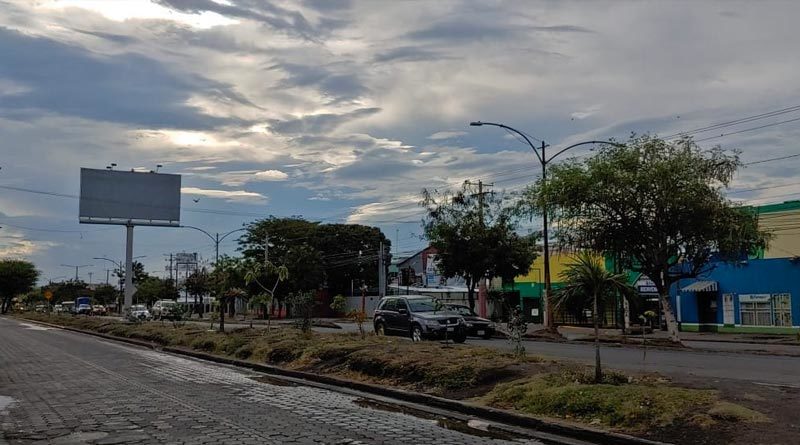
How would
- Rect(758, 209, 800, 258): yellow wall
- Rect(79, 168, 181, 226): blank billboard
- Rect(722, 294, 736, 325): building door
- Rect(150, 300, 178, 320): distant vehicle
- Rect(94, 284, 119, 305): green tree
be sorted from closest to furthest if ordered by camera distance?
1. Rect(758, 209, 800, 258): yellow wall
2. Rect(722, 294, 736, 325): building door
3. Rect(150, 300, 178, 320): distant vehicle
4. Rect(79, 168, 181, 226): blank billboard
5. Rect(94, 284, 119, 305): green tree

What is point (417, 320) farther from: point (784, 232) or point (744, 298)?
point (784, 232)

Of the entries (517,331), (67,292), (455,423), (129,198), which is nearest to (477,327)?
(517,331)

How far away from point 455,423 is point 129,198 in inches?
1834

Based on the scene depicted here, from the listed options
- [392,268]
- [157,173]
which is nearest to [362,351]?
[157,173]

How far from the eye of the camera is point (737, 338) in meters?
34.0

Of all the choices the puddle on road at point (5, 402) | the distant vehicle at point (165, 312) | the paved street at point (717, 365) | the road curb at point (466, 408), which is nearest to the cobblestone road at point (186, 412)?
the puddle on road at point (5, 402)

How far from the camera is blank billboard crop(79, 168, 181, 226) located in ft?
168

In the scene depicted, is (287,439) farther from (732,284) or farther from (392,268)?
(392,268)

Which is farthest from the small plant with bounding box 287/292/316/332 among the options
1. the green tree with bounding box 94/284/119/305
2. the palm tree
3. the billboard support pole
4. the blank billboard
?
the green tree with bounding box 94/284/119/305

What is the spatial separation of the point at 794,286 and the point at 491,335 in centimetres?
1670

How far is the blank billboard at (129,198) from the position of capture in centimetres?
5128

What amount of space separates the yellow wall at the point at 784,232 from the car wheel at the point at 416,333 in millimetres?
20378

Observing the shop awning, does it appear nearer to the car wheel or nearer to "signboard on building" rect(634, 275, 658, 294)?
"signboard on building" rect(634, 275, 658, 294)

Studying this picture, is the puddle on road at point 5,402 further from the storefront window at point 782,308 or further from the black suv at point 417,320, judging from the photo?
the storefront window at point 782,308
